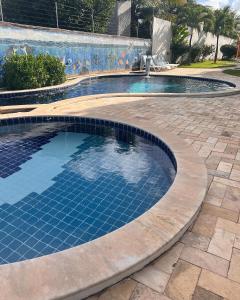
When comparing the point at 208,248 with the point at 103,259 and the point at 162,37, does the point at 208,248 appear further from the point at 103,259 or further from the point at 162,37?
the point at 162,37

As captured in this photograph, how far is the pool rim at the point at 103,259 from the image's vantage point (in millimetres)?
2227

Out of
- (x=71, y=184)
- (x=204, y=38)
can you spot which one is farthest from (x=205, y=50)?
(x=71, y=184)

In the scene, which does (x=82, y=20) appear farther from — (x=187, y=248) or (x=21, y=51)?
(x=187, y=248)

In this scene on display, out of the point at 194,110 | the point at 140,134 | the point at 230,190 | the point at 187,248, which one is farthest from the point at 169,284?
the point at 194,110

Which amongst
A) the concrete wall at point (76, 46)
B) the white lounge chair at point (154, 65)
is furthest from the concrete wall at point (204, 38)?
the white lounge chair at point (154, 65)

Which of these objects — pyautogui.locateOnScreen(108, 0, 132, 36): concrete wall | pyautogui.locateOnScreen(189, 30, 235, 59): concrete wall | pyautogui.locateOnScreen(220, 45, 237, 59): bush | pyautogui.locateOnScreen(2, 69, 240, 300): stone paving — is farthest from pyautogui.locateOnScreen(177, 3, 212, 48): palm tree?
pyautogui.locateOnScreen(2, 69, 240, 300): stone paving

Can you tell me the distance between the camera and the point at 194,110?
28.7 ft

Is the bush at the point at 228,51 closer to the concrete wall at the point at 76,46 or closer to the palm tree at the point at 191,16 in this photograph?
the palm tree at the point at 191,16

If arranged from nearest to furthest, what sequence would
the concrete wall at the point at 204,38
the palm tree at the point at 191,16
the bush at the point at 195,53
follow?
1. the palm tree at the point at 191,16
2. the bush at the point at 195,53
3. the concrete wall at the point at 204,38

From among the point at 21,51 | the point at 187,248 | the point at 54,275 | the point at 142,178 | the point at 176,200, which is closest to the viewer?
the point at 54,275

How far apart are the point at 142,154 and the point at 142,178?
1.11m

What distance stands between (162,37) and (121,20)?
3.94 m

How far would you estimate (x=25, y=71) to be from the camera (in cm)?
1105

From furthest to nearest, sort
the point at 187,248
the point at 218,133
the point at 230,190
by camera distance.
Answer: the point at 218,133 → the point at 230,190 → the point at 187,248
